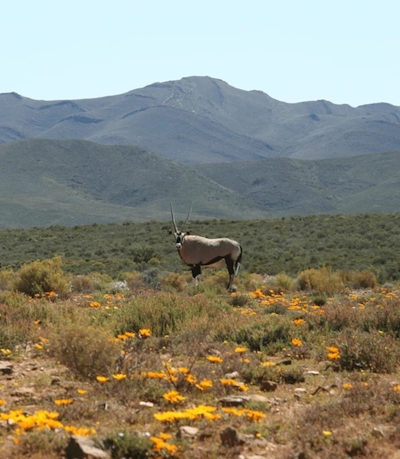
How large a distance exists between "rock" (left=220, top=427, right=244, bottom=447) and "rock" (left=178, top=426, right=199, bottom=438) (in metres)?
0.27

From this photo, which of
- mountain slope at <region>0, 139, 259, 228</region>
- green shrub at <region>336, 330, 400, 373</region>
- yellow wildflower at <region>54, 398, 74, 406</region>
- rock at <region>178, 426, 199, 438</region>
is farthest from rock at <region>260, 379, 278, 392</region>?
mountain slope at <region>0, 139, 259, 228</region>

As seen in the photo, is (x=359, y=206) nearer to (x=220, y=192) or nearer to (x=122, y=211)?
(x=220, y=192)

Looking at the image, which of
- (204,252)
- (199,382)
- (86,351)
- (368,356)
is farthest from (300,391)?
(204,252)

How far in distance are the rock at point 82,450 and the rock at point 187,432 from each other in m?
0.74

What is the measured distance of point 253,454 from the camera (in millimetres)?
5305

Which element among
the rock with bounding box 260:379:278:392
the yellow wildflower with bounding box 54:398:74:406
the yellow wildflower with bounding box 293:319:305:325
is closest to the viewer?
the yellow wildflower with bounding box 54:398:74:406

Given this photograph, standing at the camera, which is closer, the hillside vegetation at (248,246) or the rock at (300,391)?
the rock at (300,391)

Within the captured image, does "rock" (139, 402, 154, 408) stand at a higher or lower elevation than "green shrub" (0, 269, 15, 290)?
higher

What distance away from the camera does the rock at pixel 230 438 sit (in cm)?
544

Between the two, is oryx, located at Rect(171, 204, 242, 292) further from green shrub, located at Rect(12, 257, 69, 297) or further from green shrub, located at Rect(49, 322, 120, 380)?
green shrub, located at Rect(49, 322, 120, 380)

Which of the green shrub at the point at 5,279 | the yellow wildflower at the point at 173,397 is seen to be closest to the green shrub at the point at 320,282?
the green shrub at the point at 5,279

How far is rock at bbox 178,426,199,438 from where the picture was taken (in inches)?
218

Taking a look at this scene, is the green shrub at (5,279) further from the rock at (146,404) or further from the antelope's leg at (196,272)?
the rock at (146,404)

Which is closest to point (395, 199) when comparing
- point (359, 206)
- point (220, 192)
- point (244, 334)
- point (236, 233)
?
point (359, 206)
